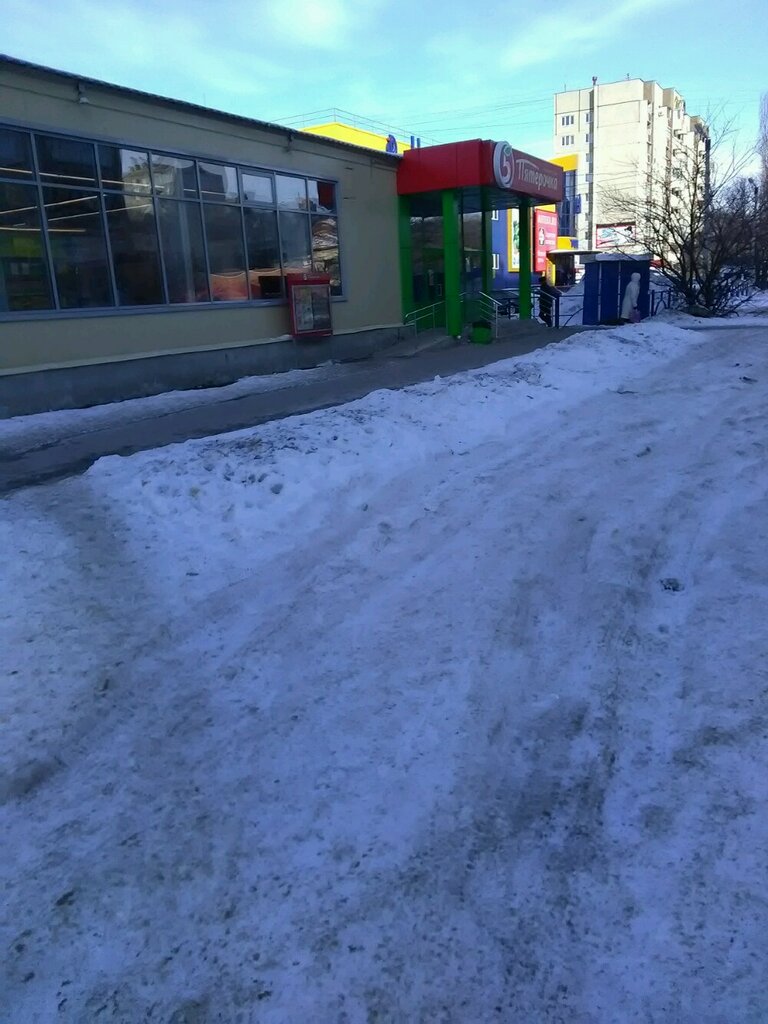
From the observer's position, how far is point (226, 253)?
14539 millimetres

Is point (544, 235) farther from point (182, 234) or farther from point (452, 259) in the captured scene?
point (182, 234)

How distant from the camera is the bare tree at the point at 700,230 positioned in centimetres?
2456

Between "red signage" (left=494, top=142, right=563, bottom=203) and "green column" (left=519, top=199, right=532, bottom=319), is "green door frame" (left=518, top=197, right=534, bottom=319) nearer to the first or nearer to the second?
"green column" (left=519, top=199, right=532, bottom=319)

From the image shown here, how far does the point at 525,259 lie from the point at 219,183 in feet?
36.3

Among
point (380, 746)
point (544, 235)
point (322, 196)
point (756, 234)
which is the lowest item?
point (380, 746)

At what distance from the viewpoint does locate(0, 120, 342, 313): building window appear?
11023mm

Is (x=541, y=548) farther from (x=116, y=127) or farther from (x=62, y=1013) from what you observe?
(x=116, y=127)

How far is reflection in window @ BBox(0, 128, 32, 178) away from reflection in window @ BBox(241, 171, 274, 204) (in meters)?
4.64

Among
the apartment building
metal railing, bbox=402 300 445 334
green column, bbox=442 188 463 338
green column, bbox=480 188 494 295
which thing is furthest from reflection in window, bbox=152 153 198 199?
the apartment building

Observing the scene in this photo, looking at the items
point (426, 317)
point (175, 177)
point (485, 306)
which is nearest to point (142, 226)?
point (175, 177)

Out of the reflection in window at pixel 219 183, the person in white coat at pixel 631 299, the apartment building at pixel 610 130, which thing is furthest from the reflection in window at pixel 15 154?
the apartment building at pixel 610 130

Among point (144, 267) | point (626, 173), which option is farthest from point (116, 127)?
point (626, 173)

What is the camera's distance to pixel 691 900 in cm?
256

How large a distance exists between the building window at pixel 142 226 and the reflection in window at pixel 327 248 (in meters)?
0.03
